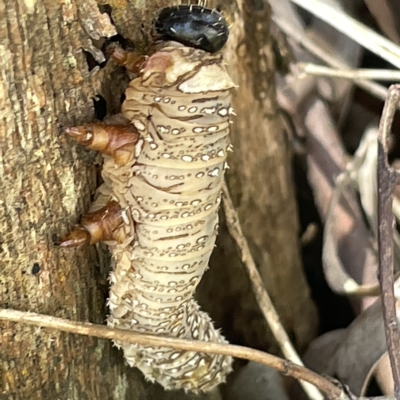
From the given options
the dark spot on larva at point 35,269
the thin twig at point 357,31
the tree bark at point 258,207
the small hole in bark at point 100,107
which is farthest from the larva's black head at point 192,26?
the thin twig at point 357,31

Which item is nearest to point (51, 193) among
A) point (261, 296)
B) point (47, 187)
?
point (47, 187)

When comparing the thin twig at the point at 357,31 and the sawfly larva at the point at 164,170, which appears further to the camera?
the thin twig at the point at 357,31

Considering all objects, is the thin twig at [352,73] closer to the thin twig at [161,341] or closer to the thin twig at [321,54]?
the thin twig at [321,54]

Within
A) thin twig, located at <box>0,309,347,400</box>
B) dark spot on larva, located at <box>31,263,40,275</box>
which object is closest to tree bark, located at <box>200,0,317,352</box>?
thin twig, located at <box>0,309,347,400</box>

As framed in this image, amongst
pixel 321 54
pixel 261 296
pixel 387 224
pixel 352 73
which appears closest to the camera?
pixel 387 224

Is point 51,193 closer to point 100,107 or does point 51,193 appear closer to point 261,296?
point 100,107

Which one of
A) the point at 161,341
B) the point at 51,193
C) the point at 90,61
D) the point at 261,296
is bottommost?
the point at 261,296
